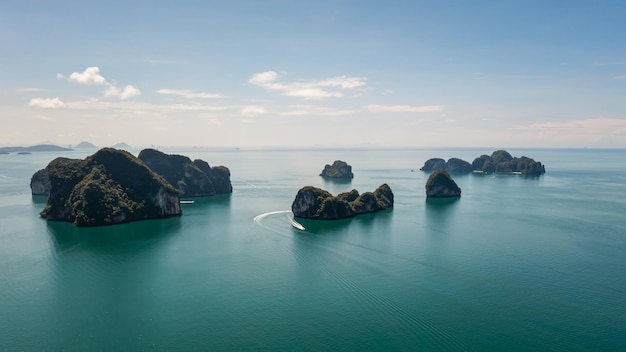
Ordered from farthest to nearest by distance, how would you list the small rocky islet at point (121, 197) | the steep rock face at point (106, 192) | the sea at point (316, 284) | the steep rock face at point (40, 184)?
the steep rock face at point (40, 184), the small rocky islet at point (121, 197), the steep rock face at point (106, 192), the sea at point (316, 284)

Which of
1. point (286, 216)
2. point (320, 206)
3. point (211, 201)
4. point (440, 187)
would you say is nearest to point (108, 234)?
point (286, 216)

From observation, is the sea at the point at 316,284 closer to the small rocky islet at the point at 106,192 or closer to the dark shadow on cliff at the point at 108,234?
the dark shadow on cliff at the point at 108,234

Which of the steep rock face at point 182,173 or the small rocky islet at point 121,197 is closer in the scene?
the small rocky islet at point 121,197

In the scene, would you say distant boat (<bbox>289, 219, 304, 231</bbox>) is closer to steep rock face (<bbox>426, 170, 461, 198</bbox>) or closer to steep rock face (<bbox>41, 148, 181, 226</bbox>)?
steep rock face (<bbox>41, 148, 181, 226</bbox>)

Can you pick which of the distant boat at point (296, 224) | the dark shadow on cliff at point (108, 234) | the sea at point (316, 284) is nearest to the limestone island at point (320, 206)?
the sea at point (316, 284)

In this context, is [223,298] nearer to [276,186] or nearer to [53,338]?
[53,338]

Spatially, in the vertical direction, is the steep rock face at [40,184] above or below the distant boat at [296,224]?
above

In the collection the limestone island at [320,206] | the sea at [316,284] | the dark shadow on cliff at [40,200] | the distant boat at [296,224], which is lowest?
the sea at [316,284]
